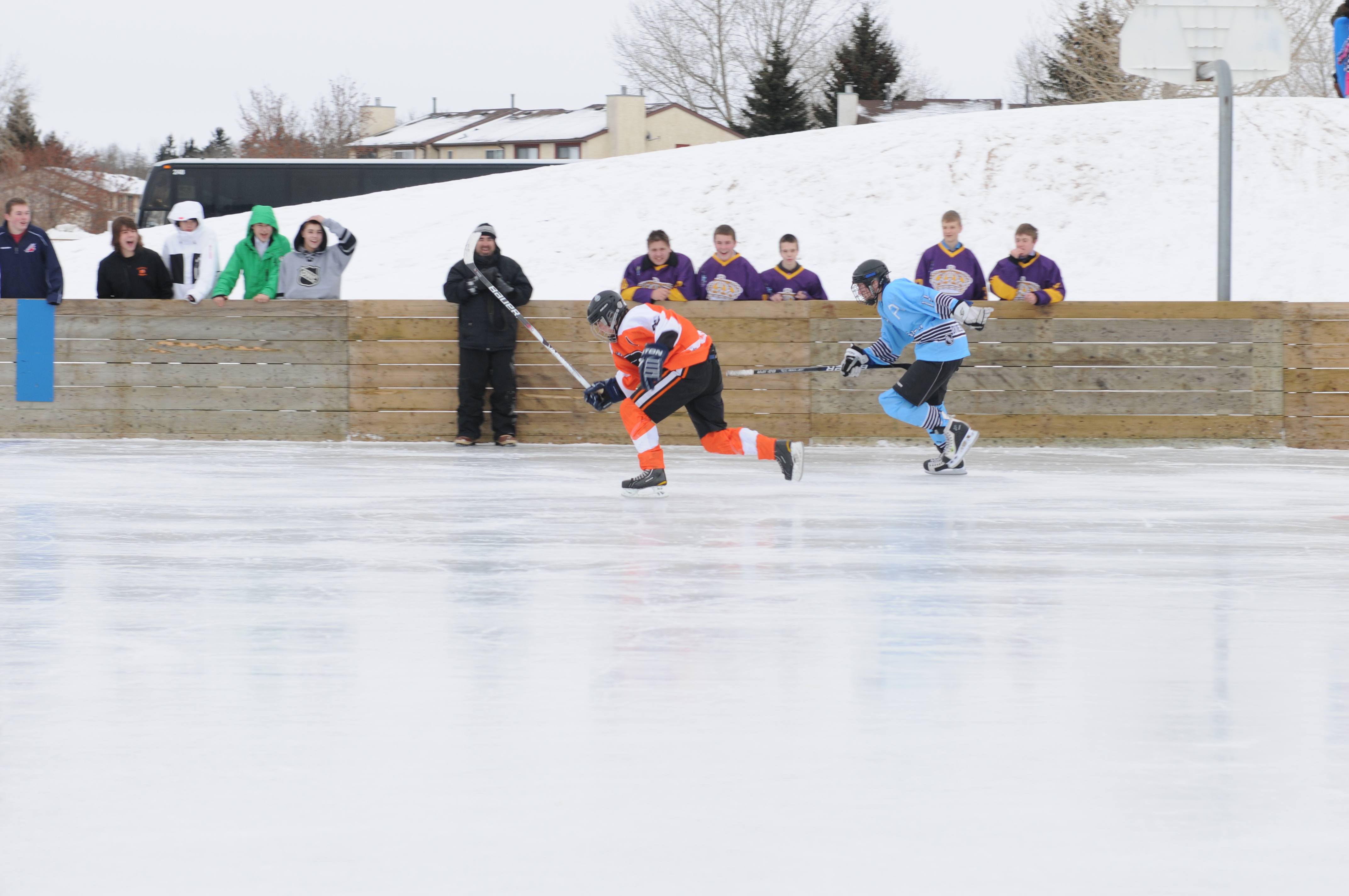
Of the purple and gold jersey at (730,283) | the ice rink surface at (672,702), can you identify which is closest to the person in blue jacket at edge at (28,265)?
the ice rink surface at (672,702)

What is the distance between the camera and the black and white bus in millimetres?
24484

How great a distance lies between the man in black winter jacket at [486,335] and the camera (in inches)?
428

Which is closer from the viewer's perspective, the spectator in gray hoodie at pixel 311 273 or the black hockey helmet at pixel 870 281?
the black hockey helmet at pixel 870 281

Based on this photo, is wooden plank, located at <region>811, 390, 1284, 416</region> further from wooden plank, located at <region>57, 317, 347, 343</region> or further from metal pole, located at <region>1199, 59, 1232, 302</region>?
wooden plank, located at <region>57, 317, 347, 343</region>

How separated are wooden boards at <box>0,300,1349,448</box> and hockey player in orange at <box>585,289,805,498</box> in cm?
270

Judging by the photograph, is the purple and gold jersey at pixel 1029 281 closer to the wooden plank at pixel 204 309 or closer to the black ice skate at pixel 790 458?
the black ice skate at pixel 790 458

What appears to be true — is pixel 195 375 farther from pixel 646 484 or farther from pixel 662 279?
pixel 646 484

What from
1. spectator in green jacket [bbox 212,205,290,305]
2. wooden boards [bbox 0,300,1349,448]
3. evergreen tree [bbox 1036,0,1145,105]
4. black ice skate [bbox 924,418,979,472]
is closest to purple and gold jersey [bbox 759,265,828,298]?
wooden boards [bbox 0,300,1349,448]

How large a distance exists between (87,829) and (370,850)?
1.84ft

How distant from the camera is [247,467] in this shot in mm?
9453

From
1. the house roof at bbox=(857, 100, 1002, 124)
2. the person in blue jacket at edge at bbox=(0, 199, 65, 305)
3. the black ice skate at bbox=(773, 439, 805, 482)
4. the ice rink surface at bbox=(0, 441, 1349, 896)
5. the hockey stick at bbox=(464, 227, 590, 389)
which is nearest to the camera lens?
the ice rink surface at bbox=(0, 441, 1349, 896)

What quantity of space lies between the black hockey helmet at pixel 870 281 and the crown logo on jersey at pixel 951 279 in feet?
6.68

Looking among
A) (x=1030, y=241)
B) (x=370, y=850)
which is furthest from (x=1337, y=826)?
(x=1030, y=241)

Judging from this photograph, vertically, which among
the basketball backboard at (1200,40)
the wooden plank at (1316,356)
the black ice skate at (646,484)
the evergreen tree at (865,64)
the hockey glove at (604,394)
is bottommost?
the black ice skate at (646,484)
